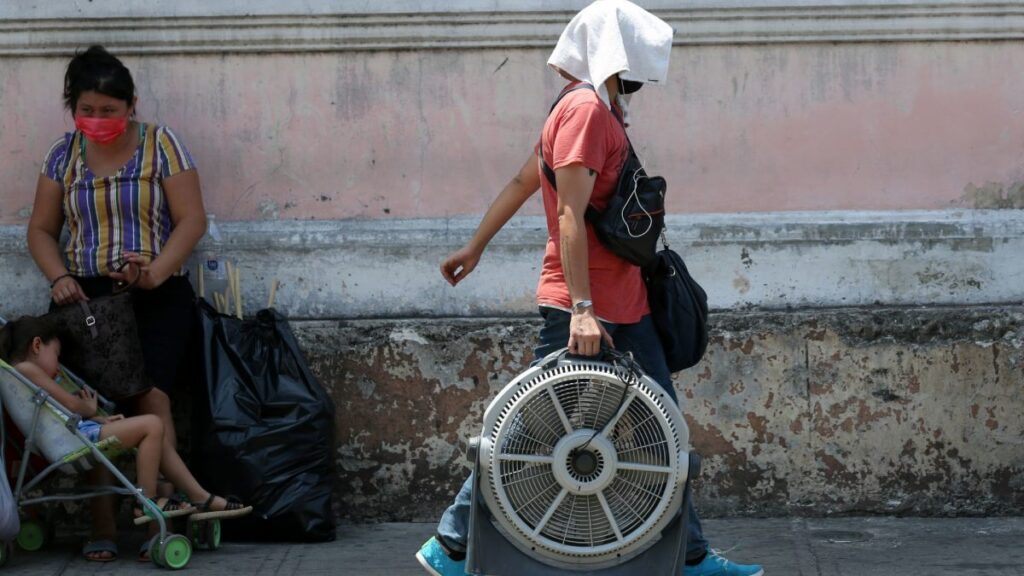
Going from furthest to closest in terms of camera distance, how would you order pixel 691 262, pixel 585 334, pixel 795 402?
pixel 691 262 → pixel 795 402 → pixel 585 334

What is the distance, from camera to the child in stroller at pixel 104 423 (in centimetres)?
558

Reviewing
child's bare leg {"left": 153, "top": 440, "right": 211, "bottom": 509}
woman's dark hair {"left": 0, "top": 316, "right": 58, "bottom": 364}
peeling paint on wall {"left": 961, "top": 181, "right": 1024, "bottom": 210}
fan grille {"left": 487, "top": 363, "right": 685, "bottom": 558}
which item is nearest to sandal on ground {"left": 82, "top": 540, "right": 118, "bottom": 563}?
child's bare leg {"left": 153, "top": 440, "right": 211, "bottom": 509}

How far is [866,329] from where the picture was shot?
604 centimetres

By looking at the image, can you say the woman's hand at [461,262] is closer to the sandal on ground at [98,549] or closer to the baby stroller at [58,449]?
the baby stroller at [58,449]

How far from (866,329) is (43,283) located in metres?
3.05

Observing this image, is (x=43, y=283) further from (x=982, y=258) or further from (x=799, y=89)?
(x=982, y=258)

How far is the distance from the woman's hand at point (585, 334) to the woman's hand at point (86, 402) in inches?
76.8

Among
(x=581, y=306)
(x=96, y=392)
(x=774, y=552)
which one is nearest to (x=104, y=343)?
(x=96, y=392)

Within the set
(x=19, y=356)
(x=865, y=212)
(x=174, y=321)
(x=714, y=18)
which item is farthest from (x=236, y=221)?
(x=865, y=212)

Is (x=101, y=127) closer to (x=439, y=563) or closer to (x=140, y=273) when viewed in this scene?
(x=140, y=273)

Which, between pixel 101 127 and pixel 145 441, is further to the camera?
pixel 101 127

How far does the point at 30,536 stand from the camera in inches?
233

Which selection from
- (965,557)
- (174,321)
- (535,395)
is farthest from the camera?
(174,321)

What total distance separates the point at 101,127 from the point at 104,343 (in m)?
0.77
